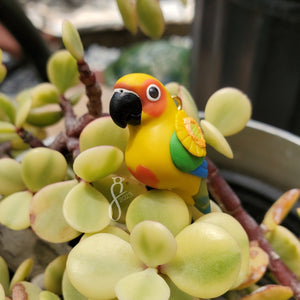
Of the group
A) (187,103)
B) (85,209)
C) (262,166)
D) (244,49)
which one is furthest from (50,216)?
(244,49)

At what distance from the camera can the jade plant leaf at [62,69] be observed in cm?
38

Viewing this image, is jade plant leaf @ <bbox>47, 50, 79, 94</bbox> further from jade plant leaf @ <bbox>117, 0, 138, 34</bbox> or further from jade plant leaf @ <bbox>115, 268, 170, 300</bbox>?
jade plant leaf @ <bbox>115, 268, 170, 300</bbox>

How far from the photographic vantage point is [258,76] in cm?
74

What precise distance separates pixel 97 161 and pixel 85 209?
33 millimetres

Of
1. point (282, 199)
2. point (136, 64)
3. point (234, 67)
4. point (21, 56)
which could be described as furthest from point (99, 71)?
point (282, 199)

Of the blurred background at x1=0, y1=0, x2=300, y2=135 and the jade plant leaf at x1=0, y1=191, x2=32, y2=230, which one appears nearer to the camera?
the jade plant leaf at x1=0, y1=191, x2=32, y2=230

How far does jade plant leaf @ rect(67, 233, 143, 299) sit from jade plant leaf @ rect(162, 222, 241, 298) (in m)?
0.03

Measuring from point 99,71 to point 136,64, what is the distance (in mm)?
144

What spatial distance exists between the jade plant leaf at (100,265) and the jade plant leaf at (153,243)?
14 millimetres

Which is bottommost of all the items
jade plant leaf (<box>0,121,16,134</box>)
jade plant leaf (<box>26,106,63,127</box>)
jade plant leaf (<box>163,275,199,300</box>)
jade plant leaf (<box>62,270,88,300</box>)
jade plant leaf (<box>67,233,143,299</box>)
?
jade plant leaf (<box>62,270,88,300</box>)

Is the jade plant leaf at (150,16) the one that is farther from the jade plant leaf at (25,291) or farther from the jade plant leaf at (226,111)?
the jade plant leaf at (25,291)

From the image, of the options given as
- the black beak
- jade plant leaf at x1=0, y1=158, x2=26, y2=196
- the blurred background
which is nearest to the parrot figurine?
the black beak

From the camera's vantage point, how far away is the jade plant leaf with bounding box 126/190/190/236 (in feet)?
Answer: 0.82

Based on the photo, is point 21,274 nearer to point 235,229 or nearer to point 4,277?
point 4,277
